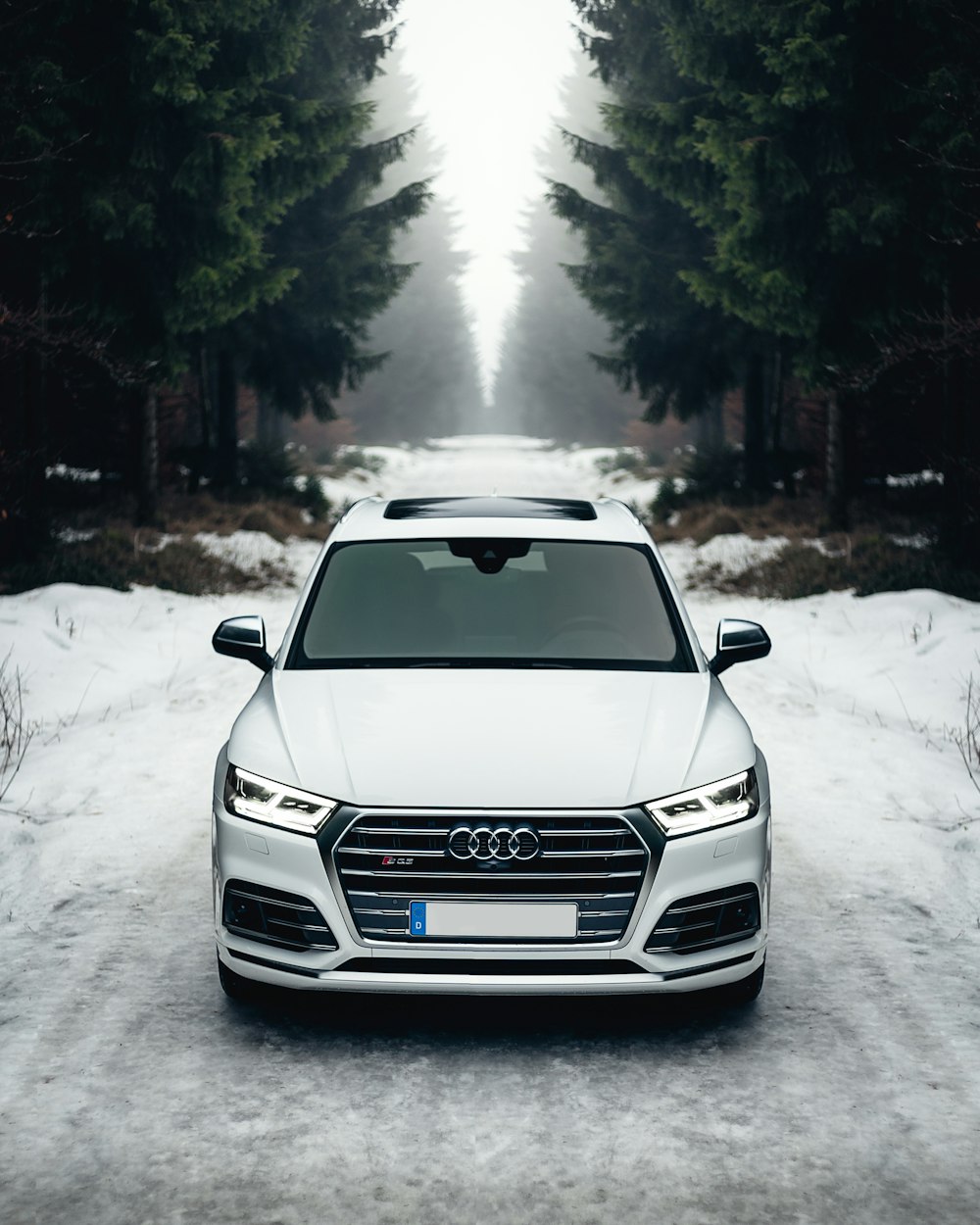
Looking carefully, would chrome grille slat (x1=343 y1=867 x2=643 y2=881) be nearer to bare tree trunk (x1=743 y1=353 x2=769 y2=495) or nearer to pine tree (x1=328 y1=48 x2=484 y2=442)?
bare tree trunk (x1=743 y1=353 x2=769 y2=495)

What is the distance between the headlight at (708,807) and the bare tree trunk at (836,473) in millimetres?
16044

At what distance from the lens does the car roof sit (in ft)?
21.2

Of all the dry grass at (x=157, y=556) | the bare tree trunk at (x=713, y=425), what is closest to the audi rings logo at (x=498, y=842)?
the dry grass at (x=157, y=556)

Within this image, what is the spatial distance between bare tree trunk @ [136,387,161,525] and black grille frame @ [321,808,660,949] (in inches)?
659

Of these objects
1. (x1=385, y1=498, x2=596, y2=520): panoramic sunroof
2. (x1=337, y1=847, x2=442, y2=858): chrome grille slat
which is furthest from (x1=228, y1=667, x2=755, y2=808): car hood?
(x1=385, y1=498, x2=596, y2=520): panoramic sunroof

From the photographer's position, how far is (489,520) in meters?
6.65

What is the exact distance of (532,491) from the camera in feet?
116

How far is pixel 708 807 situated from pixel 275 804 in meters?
1.40

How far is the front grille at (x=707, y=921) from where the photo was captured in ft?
14.9

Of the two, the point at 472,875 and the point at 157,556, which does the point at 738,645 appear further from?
the point at 157,556

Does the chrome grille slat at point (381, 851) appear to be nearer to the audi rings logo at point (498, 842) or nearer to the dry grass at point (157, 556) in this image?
the audi rings logo at point (498, 842)

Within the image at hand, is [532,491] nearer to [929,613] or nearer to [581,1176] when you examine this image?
[929,613]

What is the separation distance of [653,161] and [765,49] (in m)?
4.28

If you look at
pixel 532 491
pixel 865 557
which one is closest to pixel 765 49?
pixel 865 557
